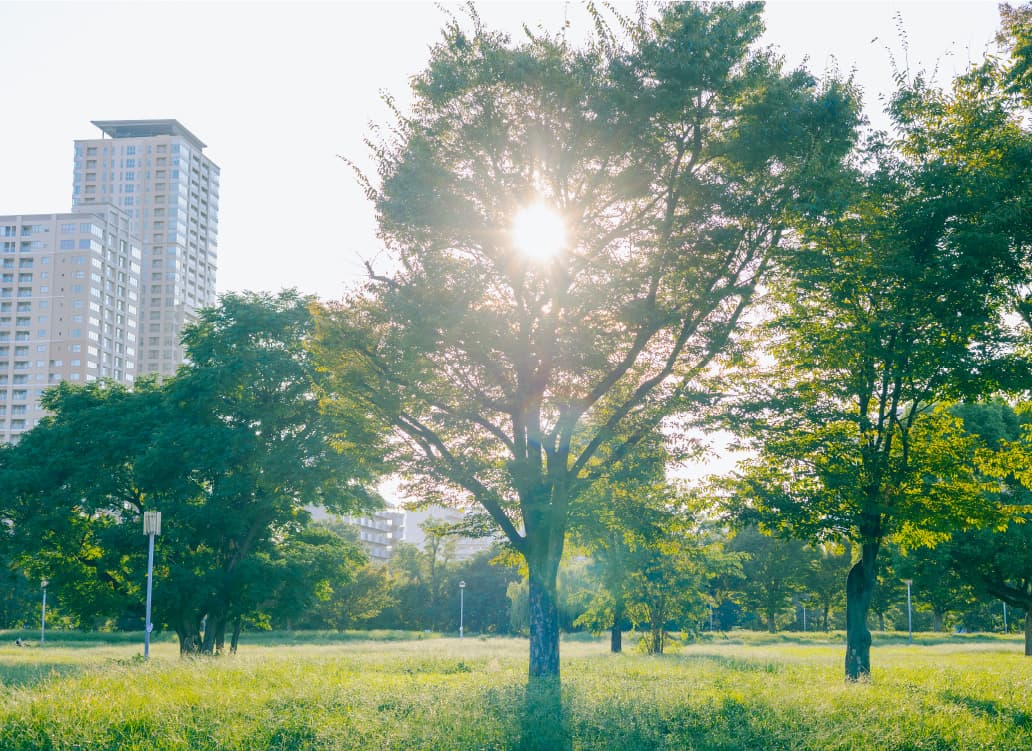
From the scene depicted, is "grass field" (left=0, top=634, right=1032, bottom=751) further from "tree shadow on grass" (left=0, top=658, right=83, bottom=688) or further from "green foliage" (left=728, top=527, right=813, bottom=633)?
"green foliage" (left=728, top=527, right=813, bottom=633)

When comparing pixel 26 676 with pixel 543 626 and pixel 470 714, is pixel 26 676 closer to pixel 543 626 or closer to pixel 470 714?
pixel 543 626

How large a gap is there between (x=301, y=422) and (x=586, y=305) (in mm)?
17643

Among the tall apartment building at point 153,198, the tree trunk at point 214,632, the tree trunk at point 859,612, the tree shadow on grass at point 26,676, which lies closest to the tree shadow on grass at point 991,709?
the tree trunk at point 859,612

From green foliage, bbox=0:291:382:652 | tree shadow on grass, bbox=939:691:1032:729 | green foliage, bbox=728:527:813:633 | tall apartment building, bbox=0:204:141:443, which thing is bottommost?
green foliage, bbox=728:527:813:633

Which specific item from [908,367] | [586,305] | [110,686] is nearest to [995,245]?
[908,367]

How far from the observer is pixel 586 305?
694 inches

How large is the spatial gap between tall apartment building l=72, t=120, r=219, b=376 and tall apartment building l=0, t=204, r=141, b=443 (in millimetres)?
16827

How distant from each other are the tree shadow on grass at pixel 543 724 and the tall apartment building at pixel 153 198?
165 m

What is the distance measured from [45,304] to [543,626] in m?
155

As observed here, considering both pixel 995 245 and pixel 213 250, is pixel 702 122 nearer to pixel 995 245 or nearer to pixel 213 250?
pixel 995 245

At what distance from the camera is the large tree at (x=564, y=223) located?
1767cm

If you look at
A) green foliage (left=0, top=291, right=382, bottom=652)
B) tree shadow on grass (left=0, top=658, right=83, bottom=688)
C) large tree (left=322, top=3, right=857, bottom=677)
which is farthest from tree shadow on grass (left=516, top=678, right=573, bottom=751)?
green foliage (left=0, top=291, right=382, bottom=652)

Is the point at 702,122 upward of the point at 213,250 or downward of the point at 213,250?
downward

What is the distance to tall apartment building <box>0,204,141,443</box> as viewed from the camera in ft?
486
